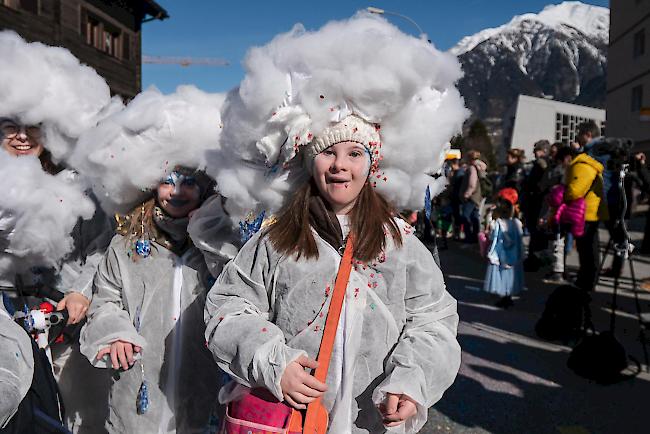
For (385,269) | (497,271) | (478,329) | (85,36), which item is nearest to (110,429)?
(385,269)

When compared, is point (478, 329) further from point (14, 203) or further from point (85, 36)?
point (85, 36)

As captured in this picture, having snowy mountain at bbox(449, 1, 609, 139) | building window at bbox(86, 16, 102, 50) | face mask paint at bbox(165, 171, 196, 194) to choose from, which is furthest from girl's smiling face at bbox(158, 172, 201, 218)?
snowy mountain at bbox(449, 1, 609, 139)

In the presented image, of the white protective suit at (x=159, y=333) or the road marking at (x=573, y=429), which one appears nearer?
the white protective suit at (x=159, y=333)

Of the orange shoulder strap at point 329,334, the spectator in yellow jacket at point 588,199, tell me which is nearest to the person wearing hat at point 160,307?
the orange shoulder strap at point 329,334

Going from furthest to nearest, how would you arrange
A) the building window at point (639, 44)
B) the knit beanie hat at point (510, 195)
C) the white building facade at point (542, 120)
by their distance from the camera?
the white building facade at point (542, 120), the building window at point (639, 44), the knit beanie hat at point (510, 195)

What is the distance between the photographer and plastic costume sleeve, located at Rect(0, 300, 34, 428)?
1484 mm

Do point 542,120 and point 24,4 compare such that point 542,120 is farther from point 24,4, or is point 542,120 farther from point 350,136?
point 350,136

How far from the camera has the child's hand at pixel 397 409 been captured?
4.79 feet

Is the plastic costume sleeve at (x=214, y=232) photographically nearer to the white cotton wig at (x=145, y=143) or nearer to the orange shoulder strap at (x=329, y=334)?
the white cotton wig at (x=145, y=143)

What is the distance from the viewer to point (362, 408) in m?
1.65

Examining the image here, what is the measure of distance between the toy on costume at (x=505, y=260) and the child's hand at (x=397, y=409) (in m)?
4.70

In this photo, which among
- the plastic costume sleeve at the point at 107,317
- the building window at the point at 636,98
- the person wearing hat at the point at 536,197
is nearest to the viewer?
the plastic costume sleeve at the point at 107,317

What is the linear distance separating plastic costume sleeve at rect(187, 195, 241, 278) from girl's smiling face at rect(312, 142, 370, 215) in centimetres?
47

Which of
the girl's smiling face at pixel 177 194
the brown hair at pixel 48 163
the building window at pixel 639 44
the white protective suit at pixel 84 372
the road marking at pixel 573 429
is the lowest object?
the road marking at pixel 573 429
